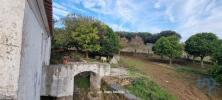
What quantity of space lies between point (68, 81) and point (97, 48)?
1200 centimetres

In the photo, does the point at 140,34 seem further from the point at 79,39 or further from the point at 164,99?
the point at 164,99

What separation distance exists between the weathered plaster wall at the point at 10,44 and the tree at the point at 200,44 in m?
42.5

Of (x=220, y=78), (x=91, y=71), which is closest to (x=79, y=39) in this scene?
(x=91, y=71)

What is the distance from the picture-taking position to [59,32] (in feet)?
98.4

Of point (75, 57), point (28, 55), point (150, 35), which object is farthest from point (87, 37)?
point (150, 35)

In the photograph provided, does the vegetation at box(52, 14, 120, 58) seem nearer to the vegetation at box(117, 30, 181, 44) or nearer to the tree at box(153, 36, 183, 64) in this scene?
the tree at box(153, 36, 183, 64)

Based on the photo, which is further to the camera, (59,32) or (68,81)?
(59,32)

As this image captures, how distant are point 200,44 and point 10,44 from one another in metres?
43.4

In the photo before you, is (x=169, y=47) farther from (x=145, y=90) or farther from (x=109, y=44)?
(x=145, y=90)

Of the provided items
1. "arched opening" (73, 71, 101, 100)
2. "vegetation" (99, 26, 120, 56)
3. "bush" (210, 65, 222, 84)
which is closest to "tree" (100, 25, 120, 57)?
"vegetation" (99, 26, 120, 56)

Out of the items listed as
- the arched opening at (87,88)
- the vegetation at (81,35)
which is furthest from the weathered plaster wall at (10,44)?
the vegetation at (81,35)

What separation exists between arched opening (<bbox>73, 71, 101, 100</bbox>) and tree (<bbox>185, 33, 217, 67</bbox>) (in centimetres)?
2518

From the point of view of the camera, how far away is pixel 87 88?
898 inches

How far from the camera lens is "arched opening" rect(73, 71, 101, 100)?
70.5 ft
